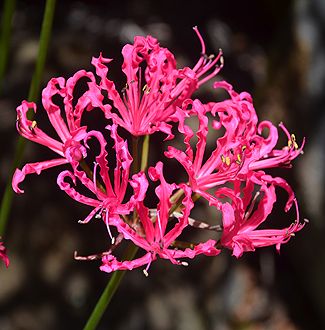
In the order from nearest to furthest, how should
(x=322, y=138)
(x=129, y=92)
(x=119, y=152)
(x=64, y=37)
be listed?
1. (x=119, y=152)
2. (x=129, y=92)
3. (x=322, y=138)
4. (x=64, y=37)

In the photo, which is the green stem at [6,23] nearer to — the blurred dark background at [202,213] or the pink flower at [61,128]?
the pink flower at [61,128]

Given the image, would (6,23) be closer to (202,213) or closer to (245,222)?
(245,222)

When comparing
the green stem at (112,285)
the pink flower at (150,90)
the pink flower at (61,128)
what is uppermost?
the pink flower at (150,90)

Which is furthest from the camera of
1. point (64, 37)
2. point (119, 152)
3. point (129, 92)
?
point (64, 37)

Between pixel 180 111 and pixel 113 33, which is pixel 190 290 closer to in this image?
pixel 113 33

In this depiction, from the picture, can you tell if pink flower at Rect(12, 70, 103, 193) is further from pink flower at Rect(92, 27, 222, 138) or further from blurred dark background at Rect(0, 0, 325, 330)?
blurred dark background at Rect(0, 0, 325, 330)

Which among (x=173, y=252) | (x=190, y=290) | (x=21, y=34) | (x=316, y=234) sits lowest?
(x=190, y=290)

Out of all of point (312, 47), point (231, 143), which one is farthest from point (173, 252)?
point (312, 47)

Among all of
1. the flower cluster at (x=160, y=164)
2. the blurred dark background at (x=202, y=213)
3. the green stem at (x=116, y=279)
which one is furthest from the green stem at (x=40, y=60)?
the blurred dark background at (x=202, y=213)

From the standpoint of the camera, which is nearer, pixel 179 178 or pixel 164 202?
pixel 164 202

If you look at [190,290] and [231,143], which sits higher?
[231,143]
